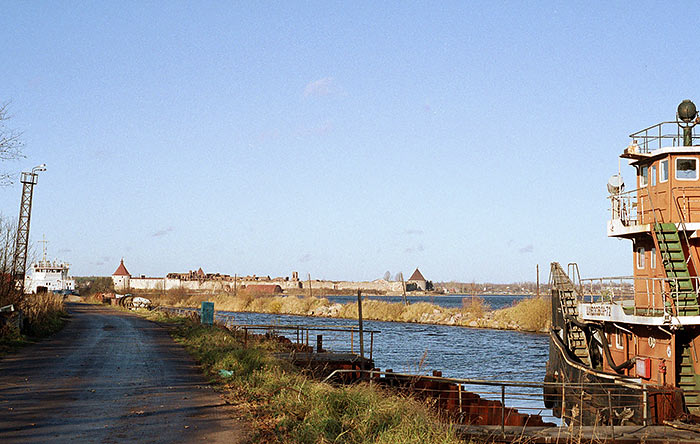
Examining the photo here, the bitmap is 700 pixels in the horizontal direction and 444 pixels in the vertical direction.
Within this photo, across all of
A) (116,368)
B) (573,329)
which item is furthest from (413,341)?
(116,368)

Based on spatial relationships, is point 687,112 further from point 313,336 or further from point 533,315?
point 533,315

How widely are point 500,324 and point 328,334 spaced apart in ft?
74.1

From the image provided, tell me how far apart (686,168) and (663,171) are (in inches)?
28.1

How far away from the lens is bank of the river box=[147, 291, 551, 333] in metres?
67.7

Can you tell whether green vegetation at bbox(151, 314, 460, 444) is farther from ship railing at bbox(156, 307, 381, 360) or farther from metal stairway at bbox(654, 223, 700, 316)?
metal stairway at bbox(654, 223, 700, 316)

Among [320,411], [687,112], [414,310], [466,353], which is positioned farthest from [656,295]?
[414,310]

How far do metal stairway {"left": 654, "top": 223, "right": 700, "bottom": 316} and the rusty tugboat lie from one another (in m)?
0.03

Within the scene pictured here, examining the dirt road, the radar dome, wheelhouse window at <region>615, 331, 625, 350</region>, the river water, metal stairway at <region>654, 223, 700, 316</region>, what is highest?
the radar dome

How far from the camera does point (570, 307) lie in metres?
29.3

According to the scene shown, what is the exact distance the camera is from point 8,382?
17453 mm

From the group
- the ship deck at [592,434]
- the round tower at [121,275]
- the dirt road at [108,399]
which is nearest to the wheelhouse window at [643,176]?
the ship deck at [592,434]

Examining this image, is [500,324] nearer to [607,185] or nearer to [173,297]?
[607,185]

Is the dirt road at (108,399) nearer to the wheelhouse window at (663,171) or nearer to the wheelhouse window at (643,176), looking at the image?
the wheelhouse window at (663,171)

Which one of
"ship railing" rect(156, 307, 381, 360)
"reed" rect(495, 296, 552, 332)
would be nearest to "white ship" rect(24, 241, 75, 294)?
"ship railing" rect(156, 307, 381, 360)
